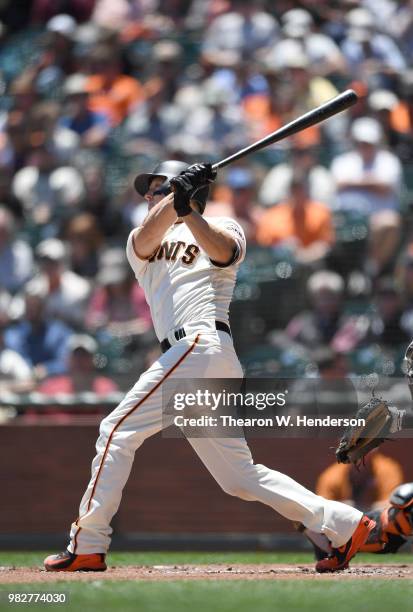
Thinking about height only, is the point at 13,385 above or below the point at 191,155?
below

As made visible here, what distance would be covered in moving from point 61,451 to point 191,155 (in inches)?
134

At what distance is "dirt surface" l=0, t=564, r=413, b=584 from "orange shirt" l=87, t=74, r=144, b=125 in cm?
676

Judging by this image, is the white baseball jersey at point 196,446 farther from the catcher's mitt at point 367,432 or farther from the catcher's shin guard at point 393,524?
the catcher's mitt at point 367,432

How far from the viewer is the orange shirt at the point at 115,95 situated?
12.2 metres

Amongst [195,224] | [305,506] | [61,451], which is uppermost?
[195,224]

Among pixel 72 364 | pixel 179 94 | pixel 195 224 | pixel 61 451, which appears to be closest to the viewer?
pixel 195 224

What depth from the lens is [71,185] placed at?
1130 cm

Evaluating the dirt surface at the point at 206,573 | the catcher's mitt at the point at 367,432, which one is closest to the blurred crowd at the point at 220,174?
the catcher's mitt at the point at 367,432

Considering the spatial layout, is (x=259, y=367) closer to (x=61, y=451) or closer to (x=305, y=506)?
(x=61, y=451)

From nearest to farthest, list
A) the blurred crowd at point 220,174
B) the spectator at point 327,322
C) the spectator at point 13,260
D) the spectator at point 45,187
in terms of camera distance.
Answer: the spectator at point 327,322
the blurred crowd at point 220,174
the spectator at point 13,260
the spectator at point 45,187

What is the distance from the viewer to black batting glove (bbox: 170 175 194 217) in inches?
211

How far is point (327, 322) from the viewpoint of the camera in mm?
9180

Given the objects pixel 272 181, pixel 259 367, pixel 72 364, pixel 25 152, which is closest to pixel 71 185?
pixel 25 152

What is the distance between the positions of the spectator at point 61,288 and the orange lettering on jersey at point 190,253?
4244mm
